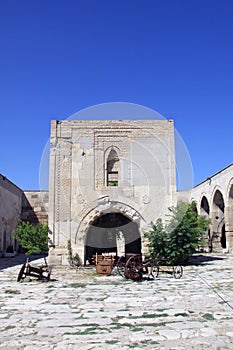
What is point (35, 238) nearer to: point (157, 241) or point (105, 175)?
point (105, 175)

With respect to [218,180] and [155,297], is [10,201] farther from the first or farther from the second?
[155,297]

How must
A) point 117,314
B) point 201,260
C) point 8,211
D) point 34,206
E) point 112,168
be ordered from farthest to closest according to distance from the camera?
point 34,206
point 8,211
point 201,260
point 112,168
point 117,314

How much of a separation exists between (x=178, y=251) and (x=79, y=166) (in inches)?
199

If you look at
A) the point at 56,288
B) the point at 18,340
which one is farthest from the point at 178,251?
the point at 18,340

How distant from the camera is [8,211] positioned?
23.7 m

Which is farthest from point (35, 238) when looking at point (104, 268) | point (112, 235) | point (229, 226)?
point (229, 226)

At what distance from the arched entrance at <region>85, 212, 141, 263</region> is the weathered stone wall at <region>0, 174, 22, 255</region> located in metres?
7.06

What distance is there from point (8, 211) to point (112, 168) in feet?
39.0

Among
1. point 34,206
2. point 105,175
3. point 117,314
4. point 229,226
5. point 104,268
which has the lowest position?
point 117,314

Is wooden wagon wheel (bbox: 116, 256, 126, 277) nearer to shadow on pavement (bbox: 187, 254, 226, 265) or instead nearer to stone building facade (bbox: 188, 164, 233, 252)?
shadow on pavement (bbox: 187, 254, 226, 265)

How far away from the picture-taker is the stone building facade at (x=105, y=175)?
13727 millimetres

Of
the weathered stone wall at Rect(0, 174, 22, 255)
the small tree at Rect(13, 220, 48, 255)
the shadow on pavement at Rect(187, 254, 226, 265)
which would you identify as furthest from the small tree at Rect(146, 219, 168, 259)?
the weathered stone wall at Rect(0, 174, 22, 255)

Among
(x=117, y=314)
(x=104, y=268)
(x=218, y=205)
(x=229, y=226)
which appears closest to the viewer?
(x=117, y=314)

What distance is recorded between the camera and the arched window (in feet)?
47.5
